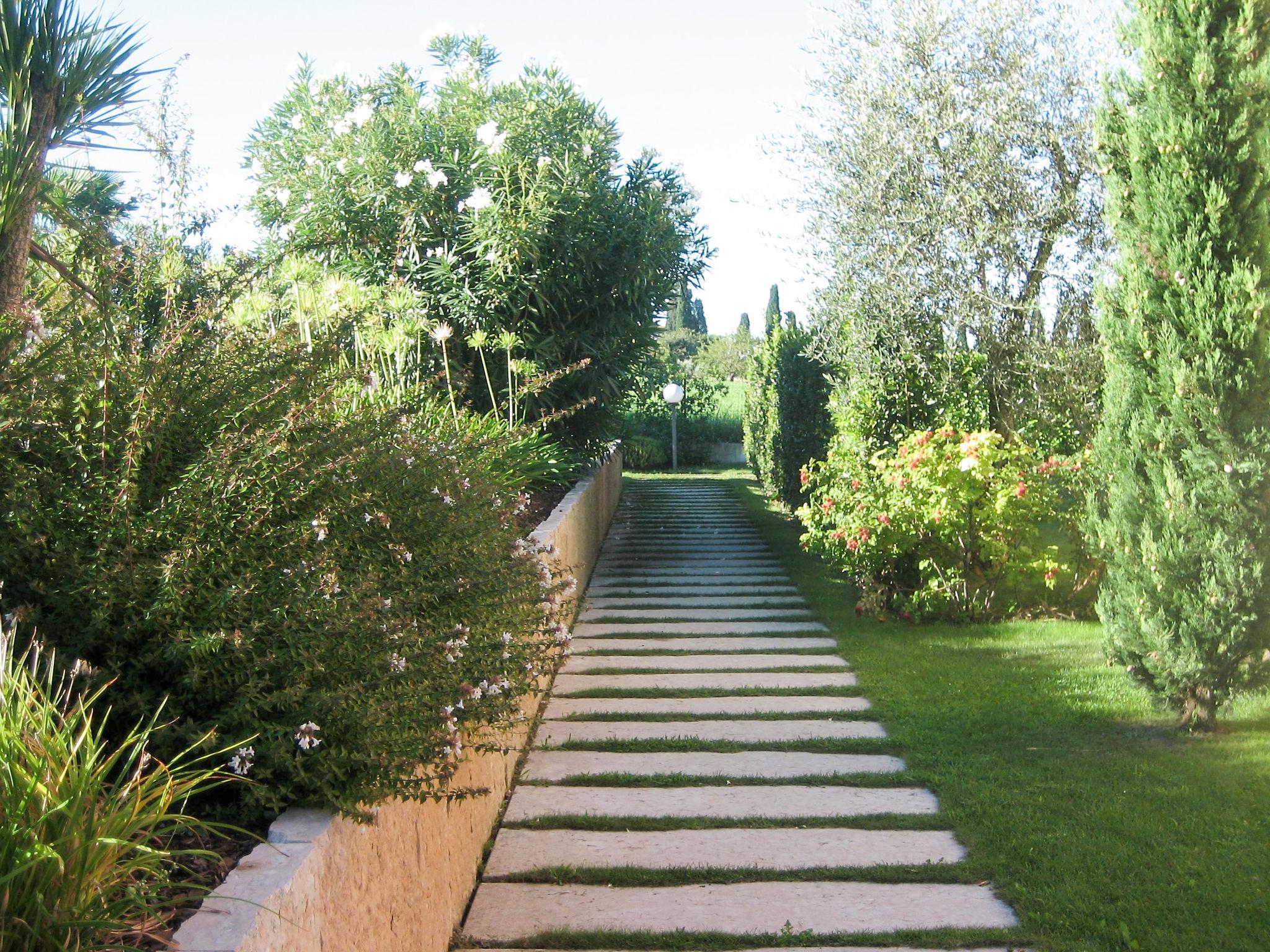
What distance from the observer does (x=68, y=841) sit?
1.82m

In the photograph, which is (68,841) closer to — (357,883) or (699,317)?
(357,883)

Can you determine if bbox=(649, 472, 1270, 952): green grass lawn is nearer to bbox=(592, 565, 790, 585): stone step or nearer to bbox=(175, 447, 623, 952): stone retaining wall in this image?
bbox=(175, 447, 623, 952): stone retaining wall

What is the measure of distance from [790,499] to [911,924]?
37.6ft

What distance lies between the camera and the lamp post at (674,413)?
68.3 feet

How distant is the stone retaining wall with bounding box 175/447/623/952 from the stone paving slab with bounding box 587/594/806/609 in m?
4.48

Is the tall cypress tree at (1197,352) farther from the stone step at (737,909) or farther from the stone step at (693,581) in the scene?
the stone step at (693,581)

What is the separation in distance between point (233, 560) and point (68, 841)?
3.10 ft

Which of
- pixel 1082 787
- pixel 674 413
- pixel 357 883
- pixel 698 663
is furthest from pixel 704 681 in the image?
pixel 674 413

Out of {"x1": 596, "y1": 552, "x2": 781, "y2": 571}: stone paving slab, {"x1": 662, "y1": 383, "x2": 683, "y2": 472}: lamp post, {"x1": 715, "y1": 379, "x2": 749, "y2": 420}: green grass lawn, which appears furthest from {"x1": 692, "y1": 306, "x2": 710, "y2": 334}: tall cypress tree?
{"x1": 596, "y1": 552, "x2": 781, "y2": 571}: stone paving slab

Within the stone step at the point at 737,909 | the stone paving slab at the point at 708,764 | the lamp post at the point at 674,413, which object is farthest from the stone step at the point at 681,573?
the lamp post at the point at 674,413

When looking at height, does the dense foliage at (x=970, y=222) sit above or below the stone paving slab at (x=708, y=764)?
above

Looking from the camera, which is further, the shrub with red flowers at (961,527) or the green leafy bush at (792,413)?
the green leafy bush at (792,413)

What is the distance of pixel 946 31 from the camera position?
883 cm

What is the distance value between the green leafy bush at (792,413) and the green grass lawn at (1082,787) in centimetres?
642
